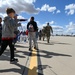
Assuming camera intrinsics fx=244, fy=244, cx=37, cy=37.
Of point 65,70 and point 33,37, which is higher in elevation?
point 33,37

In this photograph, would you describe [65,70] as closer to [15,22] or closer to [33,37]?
[15,22]

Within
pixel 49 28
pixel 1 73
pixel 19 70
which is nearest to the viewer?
pixel 1 73

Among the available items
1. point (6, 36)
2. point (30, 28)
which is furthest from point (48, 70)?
point (30, 28)

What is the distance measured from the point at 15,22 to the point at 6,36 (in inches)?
20.4

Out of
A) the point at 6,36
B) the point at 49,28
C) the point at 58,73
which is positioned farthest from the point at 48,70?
the point at 49,28

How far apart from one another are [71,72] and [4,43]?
243cm

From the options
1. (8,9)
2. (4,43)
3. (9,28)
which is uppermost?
(8,9)

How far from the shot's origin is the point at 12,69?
6.68m

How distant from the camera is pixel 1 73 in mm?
6105

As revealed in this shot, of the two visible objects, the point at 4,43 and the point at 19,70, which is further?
the point at 4,43

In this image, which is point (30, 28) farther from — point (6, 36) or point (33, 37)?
point (6, 36)

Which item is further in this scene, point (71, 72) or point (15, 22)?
point (15, 22)

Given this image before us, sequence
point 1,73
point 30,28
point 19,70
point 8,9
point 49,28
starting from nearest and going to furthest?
point 1,73 → point 19,70 → point 8,9 → point 30,28 → point 49,28

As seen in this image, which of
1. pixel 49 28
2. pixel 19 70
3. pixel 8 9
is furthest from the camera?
pixel 49 28
